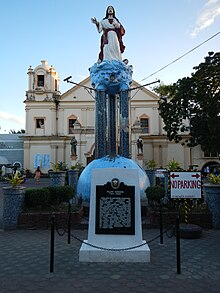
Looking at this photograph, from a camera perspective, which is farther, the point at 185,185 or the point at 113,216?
the point at 185,185

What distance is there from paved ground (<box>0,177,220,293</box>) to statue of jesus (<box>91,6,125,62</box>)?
851 centimetres

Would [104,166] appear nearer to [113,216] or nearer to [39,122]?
[113,216]

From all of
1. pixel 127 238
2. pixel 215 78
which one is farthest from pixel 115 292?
pixel 215 78

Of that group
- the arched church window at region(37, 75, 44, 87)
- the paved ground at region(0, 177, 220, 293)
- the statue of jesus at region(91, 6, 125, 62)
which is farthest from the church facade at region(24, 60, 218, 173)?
the paved ground at region(0, 177, 220, 293)

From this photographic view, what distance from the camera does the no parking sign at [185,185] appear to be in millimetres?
8828

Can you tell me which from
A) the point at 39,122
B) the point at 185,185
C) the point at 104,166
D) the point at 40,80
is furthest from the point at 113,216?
the point at 40,80

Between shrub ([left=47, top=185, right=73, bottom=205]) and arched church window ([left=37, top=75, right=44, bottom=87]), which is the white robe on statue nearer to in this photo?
shrub ([left=47, top=185, right=73, bottom=205])

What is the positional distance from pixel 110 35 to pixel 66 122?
85.2 ft

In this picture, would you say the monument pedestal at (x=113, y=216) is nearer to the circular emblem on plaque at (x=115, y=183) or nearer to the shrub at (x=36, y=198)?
the circular emblem on plaque at (x=115, y=183)

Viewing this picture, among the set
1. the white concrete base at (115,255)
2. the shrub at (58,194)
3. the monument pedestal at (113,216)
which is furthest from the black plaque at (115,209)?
the shrub at (58,194)

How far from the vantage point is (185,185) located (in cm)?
890

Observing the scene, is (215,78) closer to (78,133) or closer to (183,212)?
(78,133)

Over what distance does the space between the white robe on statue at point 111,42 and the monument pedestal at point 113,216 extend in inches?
312

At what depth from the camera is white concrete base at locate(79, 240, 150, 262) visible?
584cm
